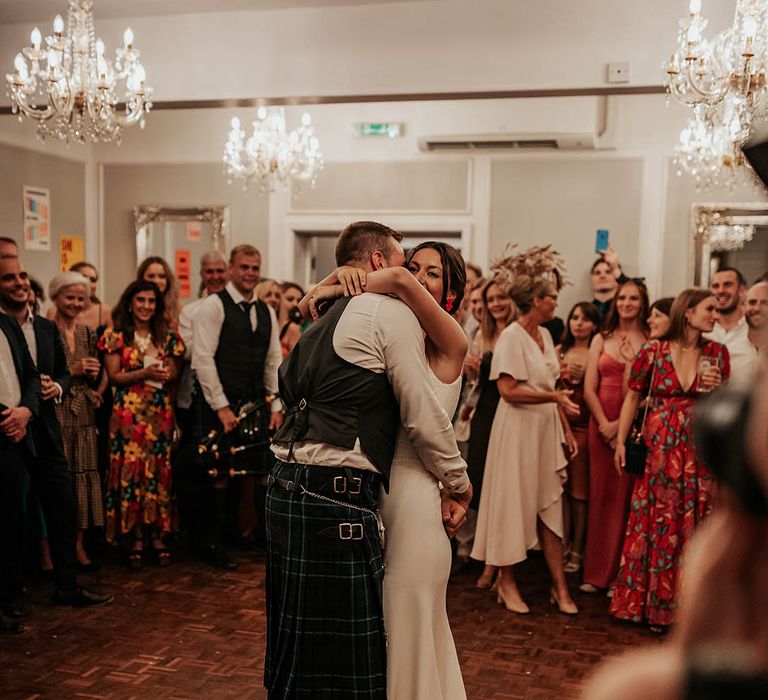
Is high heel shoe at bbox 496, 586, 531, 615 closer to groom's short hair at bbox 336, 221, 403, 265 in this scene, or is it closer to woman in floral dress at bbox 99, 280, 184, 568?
woman in floral dress at bbox 99, 280, 184, 568

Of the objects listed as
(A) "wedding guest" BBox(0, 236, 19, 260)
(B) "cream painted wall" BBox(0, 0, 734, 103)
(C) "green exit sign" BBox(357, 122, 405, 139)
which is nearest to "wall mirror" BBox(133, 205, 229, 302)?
(C) "green exit sign" BBox(357, 122, 405, 139)

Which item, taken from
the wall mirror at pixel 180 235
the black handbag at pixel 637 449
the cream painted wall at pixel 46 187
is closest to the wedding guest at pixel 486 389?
the black handbag at pixel 637 449

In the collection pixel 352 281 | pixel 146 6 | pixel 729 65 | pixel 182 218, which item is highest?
pixel 146 6

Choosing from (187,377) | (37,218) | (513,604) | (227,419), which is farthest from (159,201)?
(513,604)

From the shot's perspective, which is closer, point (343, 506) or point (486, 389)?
point (343, 506)

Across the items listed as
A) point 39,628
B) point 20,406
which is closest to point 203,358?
point 20,406

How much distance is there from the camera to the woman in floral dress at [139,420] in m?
4.48

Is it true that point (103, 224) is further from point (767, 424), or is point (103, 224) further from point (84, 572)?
point (767, 424)

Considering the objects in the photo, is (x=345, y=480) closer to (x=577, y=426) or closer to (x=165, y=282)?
(x=577, y=426)

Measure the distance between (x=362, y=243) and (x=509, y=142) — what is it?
5.47 meters

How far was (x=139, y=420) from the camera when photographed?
4.50 m

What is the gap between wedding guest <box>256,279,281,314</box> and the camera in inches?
231

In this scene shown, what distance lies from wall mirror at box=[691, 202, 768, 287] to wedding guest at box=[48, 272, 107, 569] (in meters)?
5.06

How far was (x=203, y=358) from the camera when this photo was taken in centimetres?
446
